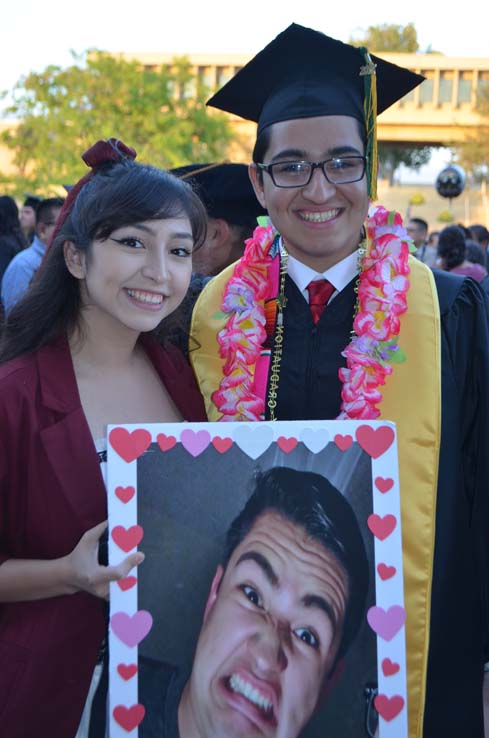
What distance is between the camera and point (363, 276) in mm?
2373

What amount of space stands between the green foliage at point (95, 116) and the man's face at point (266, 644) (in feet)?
64.9

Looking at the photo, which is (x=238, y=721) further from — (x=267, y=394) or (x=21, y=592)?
(x=267, y=394)

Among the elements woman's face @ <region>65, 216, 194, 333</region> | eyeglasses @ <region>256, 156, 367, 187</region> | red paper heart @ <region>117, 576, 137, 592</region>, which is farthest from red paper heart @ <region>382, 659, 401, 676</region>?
eyeglasses @ <region>256, 156, 367, 187</region>

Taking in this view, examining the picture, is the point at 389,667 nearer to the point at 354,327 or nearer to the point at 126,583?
the point at 126,583

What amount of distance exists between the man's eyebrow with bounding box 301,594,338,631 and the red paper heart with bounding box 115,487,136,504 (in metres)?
0.40

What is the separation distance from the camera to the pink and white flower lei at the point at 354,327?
216 centimetres

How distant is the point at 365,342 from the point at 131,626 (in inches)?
39.2

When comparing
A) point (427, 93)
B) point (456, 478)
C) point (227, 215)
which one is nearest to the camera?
point (456, 478)

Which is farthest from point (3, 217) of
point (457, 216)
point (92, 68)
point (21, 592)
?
point (457, 216)

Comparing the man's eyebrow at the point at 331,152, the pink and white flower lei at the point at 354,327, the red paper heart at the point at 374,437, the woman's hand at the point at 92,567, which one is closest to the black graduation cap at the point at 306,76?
the man's eyebrow at the point at 331,152

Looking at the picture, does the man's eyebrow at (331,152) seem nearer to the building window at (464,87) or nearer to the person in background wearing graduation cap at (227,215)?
the person in background wearing graduation cap at (227,215)

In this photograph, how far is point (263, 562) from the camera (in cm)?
167

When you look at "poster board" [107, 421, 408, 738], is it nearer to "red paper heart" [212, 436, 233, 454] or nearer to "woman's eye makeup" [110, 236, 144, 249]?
"red paper heart" [212, 436, 233, 454]

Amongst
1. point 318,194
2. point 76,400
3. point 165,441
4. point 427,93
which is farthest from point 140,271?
point 427,93
